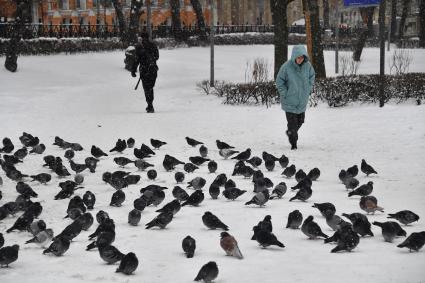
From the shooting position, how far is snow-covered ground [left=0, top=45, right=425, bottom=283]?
5652 millimetres

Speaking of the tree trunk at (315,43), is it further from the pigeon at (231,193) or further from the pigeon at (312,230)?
the pigeon at (312,230)

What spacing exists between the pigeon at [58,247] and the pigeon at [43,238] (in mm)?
367

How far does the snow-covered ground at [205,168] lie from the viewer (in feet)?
18.5

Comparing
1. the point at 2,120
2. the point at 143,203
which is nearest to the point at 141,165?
the point at 143,203

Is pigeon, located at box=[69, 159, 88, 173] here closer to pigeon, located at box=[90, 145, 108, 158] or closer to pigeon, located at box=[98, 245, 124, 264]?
pigeon, located at box=[90, 145, 108, 158]

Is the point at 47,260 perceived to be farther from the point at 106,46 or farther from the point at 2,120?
the point at 106,46

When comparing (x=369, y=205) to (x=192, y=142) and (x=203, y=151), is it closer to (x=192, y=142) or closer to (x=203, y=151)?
(x=203, y=151)

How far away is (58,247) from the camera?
236 inches

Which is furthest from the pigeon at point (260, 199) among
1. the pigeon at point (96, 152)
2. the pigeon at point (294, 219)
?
the pigeon at point (96, 152)

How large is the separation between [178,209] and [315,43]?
597 inches

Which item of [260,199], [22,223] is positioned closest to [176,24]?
[260,199]

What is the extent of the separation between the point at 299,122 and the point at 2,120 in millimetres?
8207

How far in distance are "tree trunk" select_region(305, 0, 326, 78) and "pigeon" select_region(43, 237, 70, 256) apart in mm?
16070

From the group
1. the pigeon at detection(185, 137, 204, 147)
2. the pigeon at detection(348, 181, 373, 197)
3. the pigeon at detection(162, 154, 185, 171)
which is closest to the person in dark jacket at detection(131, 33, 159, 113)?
the pigeon at detection(185, 137, 204, 147)
